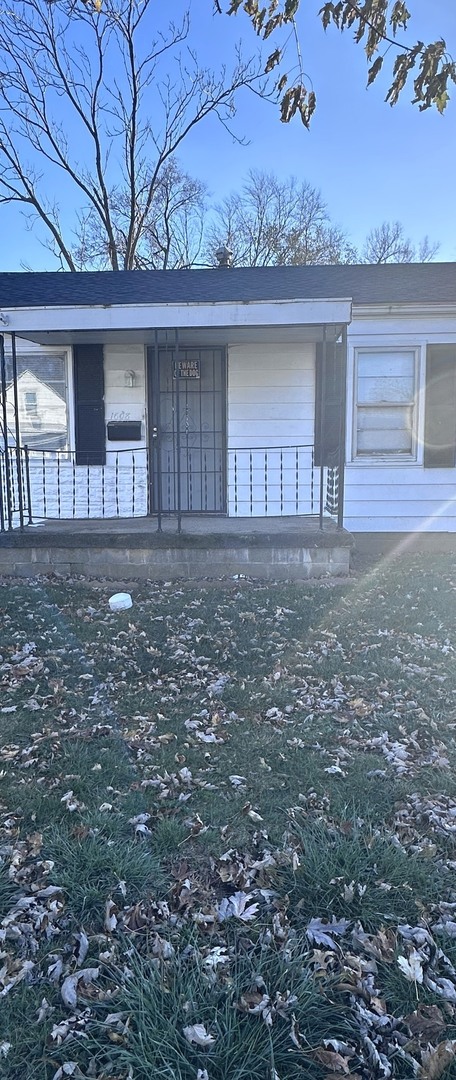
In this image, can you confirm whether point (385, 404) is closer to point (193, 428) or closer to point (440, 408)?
point (440, 408)

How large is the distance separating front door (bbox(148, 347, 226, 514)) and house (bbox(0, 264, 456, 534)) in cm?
2

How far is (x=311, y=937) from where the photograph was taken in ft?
6.70

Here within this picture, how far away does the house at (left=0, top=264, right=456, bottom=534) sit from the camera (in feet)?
24.5

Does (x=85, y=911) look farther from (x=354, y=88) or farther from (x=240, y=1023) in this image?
(x=354, y=88)

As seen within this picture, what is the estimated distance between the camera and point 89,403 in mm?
7938

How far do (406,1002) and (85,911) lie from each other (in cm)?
103

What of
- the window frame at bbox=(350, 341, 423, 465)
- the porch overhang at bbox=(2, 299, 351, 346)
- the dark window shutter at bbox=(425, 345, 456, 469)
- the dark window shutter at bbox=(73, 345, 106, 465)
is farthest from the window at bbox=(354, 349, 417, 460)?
the dark window shutter at bbox=(73, 345, 106, 465)

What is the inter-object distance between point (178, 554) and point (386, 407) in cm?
315

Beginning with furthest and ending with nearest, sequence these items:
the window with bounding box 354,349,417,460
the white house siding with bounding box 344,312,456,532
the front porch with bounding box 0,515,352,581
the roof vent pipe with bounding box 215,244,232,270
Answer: the roof vent pipe with bounding box 215,244,232,270, the white house siding with bounding box 344,312,456,532, the window with bounding box 354,349,417,460, the front porch with bounding box 0,515,352,581

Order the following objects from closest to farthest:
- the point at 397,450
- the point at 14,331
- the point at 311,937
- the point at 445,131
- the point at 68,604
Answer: the point at 311,937 < the point at 445,131 < the point at 68,604 < the point at 14,331 < the point at 397,450

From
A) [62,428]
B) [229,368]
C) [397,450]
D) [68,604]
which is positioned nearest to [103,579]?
[68,604]

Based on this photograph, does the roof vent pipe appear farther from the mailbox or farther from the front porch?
the front porch

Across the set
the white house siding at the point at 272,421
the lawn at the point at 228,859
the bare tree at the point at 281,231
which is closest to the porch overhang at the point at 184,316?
the white house siding at the point at 272,421

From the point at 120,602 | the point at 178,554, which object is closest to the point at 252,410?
the point at 178,554
